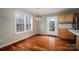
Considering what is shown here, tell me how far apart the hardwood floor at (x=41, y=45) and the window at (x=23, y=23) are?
0.26 meters

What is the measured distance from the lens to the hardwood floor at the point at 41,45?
99.6 inches

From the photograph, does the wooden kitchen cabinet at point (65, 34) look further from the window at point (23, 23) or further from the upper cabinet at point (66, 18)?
the window at point (23, 23)

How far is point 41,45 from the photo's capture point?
101 inches

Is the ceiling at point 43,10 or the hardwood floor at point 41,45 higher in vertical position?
the ceiling at point 43,10

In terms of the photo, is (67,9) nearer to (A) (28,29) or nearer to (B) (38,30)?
(B) (38,30)

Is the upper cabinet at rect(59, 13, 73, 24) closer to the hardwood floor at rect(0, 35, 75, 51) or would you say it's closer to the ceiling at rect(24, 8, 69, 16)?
the ceiling at rect(24, 8, 69, 16)

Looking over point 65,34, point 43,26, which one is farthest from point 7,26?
point 65,34

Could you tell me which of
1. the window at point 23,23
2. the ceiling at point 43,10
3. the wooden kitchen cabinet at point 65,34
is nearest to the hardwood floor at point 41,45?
the wooden kitchen cabinet at point 65,34

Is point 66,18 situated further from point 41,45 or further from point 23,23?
point 23,23

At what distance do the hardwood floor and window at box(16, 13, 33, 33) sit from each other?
0.85ft
